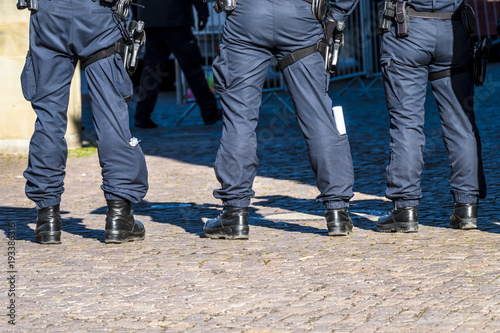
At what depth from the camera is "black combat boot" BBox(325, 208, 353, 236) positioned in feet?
18.7

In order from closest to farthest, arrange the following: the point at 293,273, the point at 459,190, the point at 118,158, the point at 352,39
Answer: the point at 293,273 < the point at 118,158 < the point at 459,190 < the point at 352,39

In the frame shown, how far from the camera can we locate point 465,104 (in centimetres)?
588

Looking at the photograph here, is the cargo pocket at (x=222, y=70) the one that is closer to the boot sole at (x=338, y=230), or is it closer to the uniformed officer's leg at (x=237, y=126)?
the uniformed officer's leg at (x=237, y=126)

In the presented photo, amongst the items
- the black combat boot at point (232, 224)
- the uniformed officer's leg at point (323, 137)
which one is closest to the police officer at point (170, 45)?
the uniformed officer's leg at point (323, 137)

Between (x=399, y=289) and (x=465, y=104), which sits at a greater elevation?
(x=465, y=104)

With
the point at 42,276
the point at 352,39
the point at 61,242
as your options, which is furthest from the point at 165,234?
the point at 352,39

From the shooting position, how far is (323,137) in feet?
18.6

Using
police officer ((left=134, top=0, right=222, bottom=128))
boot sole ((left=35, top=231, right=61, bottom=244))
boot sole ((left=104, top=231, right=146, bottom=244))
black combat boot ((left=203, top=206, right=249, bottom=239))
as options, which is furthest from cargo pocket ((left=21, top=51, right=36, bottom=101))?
police officer ((left=134, top=0, right=222, bottom=128))

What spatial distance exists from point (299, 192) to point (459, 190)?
1758 mm

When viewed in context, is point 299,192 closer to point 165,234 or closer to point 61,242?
point 165,234

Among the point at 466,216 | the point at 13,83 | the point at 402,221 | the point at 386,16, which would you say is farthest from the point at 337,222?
the point at 13,83

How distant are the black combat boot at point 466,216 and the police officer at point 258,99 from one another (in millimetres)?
654

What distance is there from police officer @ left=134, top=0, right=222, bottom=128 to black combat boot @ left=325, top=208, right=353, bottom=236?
18.6ft

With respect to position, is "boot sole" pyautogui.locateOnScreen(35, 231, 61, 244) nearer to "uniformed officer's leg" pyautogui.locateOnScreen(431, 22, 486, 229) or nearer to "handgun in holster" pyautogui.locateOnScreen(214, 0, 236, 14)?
"handgun in holster" pyautogui.locateOnScreen(214, 0, 236, 14)
